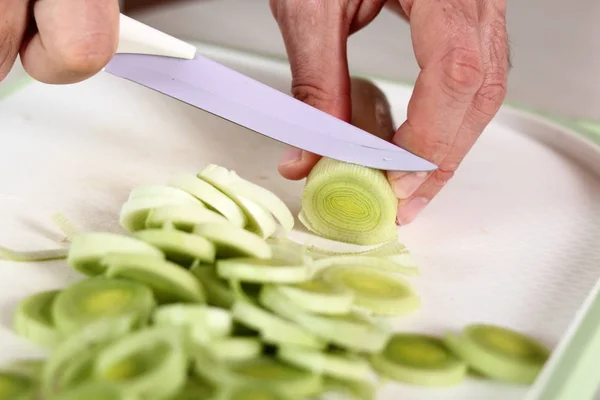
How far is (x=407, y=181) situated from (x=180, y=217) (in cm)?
36

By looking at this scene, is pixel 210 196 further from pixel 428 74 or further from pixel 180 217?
pixel 428 74

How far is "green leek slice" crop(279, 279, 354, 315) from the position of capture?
817mm

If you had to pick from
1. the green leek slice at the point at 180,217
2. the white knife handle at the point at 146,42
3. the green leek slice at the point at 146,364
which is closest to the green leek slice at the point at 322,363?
the green leek slice at the point at 146,364

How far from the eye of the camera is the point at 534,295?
1.02m

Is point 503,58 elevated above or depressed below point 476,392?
above

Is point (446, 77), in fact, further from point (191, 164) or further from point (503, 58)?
point (191, 164)

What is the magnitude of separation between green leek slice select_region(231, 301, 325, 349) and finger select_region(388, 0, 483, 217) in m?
0.38

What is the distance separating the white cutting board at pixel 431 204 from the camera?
38.2 inches

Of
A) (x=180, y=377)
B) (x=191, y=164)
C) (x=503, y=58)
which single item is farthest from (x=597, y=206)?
(x=180, y=377)

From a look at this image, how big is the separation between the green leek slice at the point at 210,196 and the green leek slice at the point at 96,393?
1.22 ft

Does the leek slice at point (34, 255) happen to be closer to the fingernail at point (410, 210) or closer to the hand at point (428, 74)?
the hand at point (428, 74)

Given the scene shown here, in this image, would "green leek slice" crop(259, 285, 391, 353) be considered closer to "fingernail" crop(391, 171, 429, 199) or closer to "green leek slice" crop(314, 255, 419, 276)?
"green leek slice" crop(314, 255, 419, 276)

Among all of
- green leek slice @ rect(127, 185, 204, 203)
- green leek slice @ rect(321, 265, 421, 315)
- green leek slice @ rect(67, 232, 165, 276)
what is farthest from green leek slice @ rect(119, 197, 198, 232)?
green leek slice @ rect(321, 265, 421, 315)

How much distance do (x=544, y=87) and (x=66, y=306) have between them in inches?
57.3
